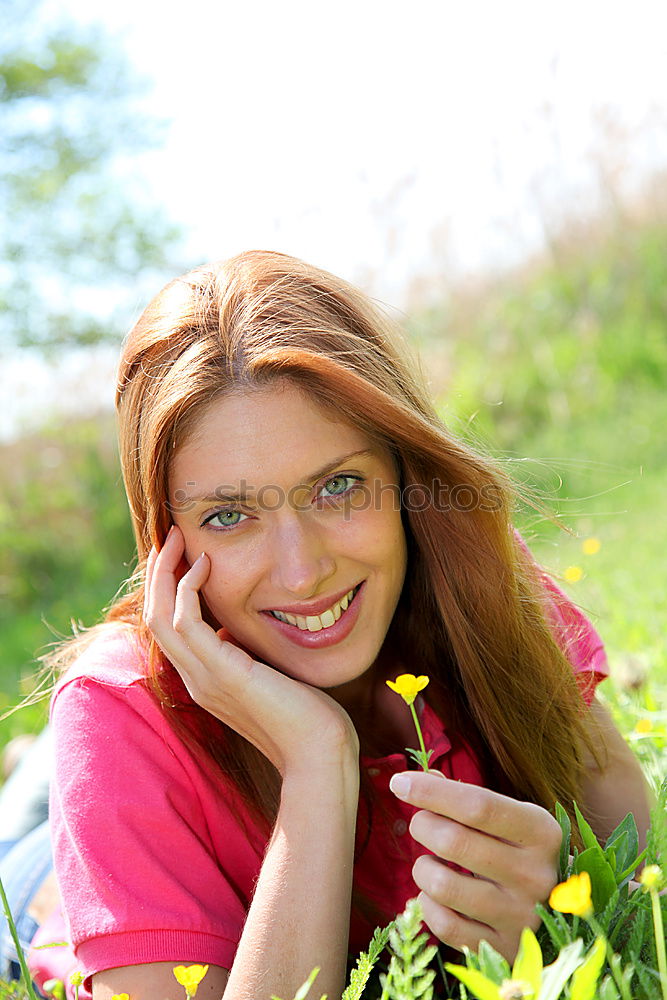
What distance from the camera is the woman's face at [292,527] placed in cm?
167

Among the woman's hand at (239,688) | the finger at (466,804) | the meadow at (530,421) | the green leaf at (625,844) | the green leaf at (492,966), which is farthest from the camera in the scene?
the meadow at (530,421)

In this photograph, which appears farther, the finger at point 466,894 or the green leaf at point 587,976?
the finger at point 466,894

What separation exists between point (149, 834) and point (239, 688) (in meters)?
0.27

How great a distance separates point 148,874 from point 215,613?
470 mm

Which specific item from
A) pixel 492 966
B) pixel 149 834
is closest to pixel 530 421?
pixel 149 834

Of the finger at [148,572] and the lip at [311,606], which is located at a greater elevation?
the finger at [148,572]

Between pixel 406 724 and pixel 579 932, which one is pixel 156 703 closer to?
pixel 406 724

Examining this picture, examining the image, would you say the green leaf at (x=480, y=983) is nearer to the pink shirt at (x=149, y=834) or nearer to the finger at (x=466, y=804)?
the finger at (x=466, y=804)

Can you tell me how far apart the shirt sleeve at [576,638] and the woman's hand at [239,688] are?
0.71 m

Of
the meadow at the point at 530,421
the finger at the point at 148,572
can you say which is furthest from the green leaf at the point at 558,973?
the meadow at the point at 530,421

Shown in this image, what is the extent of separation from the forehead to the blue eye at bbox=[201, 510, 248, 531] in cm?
8

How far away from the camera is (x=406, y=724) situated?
204 cm

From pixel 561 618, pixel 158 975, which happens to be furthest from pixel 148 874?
pixel 561 618

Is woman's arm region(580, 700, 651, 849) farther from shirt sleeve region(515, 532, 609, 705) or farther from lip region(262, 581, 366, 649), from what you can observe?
lip region(262, 581, 366, 649)
